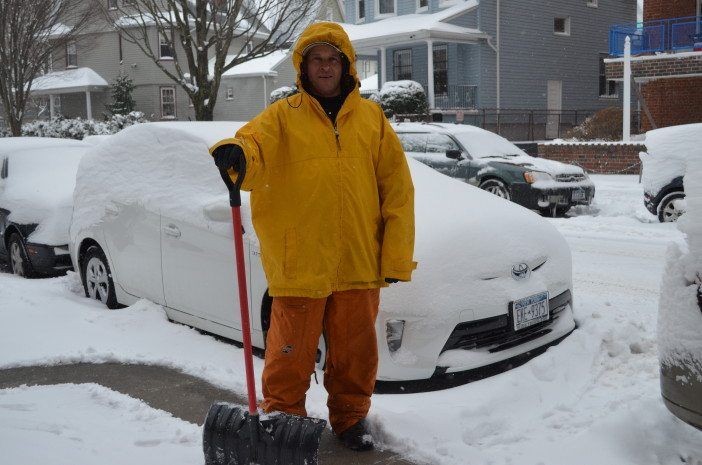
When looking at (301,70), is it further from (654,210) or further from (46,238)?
(654,210)

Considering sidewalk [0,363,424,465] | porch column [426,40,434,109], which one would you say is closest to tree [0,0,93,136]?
porch column [426,40,434,109]

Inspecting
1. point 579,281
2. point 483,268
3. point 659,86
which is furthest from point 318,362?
point 659,86

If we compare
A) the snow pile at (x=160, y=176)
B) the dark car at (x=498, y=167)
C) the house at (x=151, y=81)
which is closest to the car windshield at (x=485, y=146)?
the dark car at (x=498, y=167)

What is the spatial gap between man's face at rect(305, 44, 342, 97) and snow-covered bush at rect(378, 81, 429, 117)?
21313 mm

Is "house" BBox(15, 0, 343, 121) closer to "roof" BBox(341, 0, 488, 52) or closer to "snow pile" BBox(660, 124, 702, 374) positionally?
"roof" BBox(341, 0, 488, 52)

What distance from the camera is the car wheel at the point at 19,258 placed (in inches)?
337

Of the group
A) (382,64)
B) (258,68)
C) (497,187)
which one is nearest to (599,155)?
(497,187)

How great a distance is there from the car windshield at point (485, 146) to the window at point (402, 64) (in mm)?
16579

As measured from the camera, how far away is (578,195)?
12453 mm

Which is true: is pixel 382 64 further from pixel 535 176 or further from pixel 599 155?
pixel 535 176

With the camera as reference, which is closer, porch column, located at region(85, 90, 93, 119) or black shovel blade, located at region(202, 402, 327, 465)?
black shovel blade, located at region(202, 402, 327, 465)

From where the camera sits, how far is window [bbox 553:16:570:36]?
3170cm

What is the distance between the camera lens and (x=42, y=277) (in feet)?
28.5

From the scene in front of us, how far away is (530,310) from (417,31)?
2307cm
